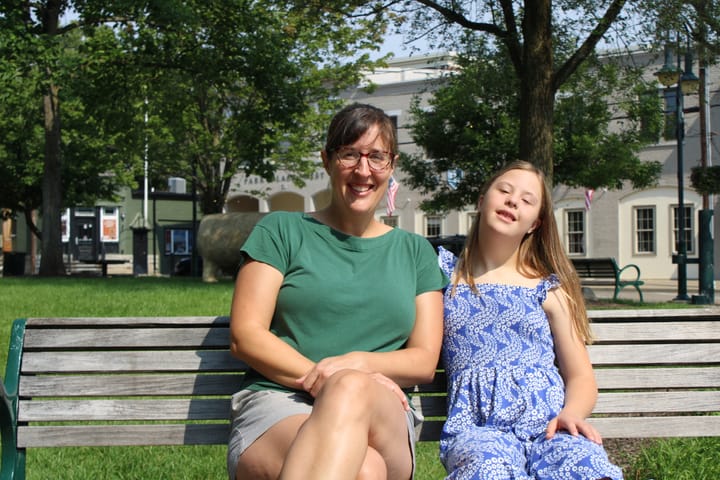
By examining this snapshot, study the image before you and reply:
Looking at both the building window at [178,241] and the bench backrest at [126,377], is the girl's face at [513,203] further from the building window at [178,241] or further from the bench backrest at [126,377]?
the building window at [178,241]

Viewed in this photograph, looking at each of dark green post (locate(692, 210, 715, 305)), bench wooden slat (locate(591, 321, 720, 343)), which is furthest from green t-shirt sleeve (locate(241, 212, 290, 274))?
dark green post (locate(692, 210, 715, 305))

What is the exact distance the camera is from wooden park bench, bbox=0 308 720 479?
3521mm

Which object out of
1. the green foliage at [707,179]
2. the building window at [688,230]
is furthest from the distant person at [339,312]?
the building window at [688,230]

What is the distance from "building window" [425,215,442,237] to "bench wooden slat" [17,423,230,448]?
116 feet

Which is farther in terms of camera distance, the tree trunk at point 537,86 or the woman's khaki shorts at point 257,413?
the tree trunk at point 537,86

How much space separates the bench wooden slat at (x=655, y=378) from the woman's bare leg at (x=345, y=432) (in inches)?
46.7

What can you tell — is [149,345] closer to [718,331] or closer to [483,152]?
[718,331]

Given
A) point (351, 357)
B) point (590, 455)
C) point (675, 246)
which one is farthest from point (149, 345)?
point (675, 246)

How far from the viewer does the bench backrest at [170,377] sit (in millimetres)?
3523

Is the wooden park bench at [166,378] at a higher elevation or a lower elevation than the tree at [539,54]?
lower

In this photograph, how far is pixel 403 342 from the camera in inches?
129

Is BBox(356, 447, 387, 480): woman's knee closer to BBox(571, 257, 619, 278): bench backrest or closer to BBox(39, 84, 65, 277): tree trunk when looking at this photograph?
BBox(571, 257, 619, 278): bench backrest

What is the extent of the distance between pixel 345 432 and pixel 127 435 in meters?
1.30

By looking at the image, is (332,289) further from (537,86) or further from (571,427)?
(537,86)
